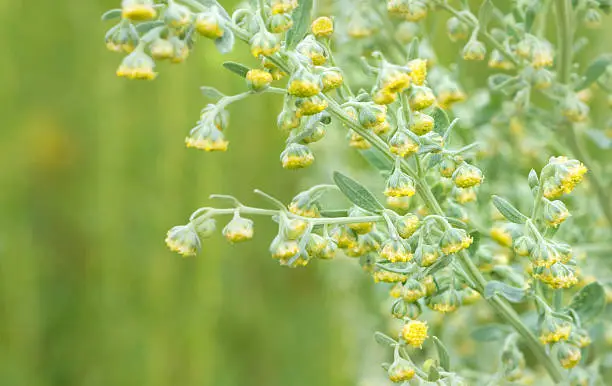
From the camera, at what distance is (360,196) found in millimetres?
639

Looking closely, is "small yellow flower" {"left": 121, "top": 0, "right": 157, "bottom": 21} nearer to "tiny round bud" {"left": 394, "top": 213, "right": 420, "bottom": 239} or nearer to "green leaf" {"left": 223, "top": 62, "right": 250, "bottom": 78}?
"green leaf" {"left": 223, "top": 62, "right": 250, "bottom": 78}

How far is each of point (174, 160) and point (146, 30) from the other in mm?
1217

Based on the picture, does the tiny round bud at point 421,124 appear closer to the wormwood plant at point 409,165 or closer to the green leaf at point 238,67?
the wormwood plant at point 409,165

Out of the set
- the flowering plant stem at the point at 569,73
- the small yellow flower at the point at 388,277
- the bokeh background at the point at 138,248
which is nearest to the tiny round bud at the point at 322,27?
the small yellow flower at the point at 388,277

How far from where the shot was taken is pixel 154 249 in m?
1.98

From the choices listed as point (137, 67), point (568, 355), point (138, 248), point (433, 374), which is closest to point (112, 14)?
point (137, 67)

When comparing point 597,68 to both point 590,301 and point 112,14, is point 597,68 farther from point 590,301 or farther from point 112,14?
point 112,14

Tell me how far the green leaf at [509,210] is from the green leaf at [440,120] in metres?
0.08

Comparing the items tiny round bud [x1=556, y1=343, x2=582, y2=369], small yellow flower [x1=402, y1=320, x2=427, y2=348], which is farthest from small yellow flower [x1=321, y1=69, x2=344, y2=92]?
tiny round bud [x1=556, y1=343, x2=582, y2=369]

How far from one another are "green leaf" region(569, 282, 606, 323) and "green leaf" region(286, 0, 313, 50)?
0.39 meters

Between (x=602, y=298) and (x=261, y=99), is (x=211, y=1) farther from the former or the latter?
(x=261, y=99)

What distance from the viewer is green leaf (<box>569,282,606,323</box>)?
78 centimetres

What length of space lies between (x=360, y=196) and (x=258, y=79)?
134 mm

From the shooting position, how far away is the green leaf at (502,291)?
657 millimetres
